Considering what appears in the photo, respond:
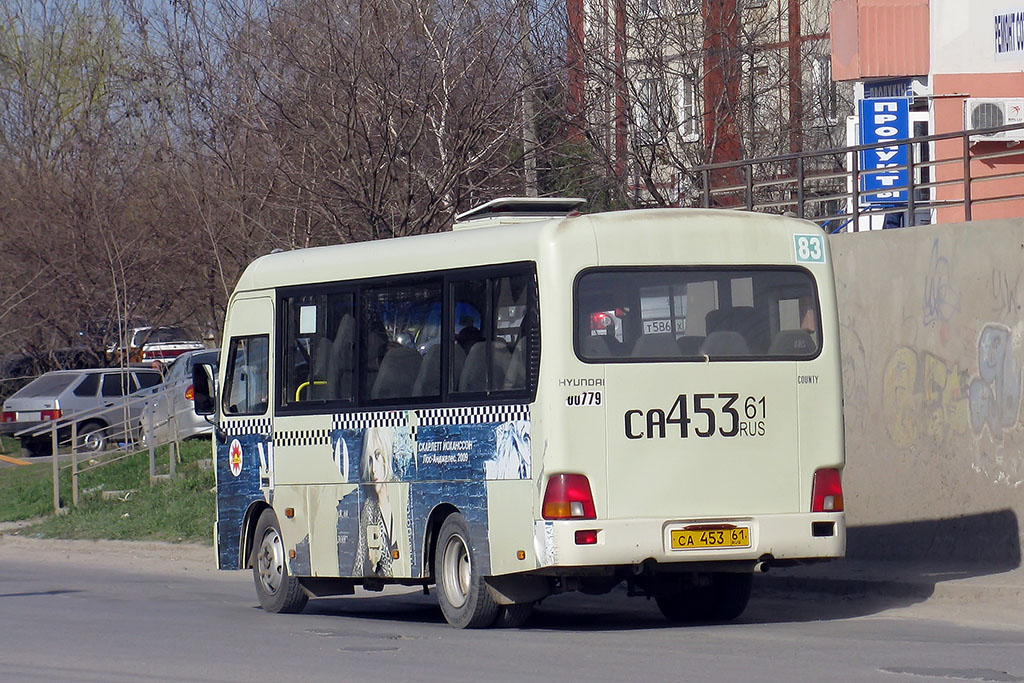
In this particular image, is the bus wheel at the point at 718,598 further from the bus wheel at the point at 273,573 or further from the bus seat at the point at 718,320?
the bus wheel at the point at 273,573

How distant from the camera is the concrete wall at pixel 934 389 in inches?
545

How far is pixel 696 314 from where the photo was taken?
37.2ft

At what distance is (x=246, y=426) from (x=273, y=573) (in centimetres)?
127

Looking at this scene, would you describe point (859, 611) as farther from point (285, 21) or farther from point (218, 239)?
point (218, 239)

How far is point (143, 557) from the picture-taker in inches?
798

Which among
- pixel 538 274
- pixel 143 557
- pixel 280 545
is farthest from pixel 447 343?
pixel 143 557

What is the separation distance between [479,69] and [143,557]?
7.63 m

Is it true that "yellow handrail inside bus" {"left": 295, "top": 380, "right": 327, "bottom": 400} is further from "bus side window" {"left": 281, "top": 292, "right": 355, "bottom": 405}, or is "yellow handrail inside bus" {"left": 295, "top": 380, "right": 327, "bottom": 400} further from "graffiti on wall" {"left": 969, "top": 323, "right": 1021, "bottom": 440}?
"graffiti on wall" {"left": 969, "top": 323, "right": 1021, "bottom": 440}

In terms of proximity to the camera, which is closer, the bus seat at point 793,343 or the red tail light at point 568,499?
the red tail light at point 568,499

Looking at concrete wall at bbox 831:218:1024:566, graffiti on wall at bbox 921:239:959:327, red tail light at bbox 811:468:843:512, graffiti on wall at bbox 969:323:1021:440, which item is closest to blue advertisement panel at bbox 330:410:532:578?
red tail light at bbox 811:468:843:512

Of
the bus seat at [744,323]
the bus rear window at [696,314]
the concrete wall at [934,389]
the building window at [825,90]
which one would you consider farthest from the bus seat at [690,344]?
the building window at [825,90]

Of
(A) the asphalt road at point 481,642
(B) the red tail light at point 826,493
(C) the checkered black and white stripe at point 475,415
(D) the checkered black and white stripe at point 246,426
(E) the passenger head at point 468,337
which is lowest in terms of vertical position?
(A) the asphalt road at point 481,642

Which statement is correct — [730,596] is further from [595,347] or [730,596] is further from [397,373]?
[397,373]

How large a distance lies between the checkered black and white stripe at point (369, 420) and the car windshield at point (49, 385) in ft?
71.6
